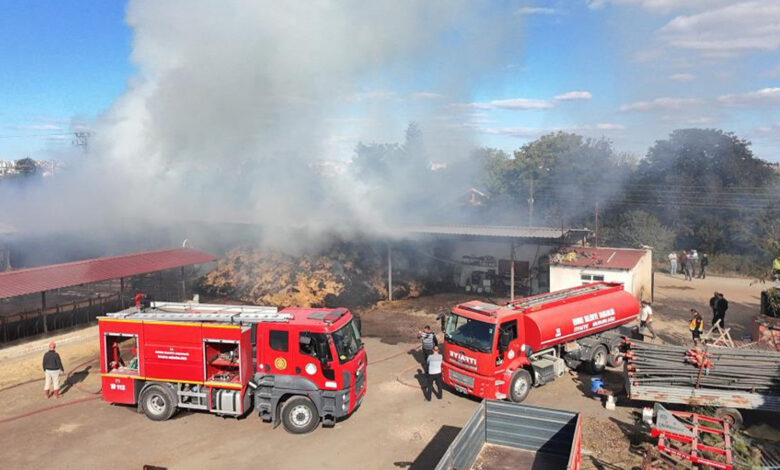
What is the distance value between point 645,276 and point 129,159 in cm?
2664

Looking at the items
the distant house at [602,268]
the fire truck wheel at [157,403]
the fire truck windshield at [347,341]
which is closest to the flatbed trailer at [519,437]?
the fire truck windshield at [347,341]

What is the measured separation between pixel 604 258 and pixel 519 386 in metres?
11.8

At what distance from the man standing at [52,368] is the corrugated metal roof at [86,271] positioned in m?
3.73

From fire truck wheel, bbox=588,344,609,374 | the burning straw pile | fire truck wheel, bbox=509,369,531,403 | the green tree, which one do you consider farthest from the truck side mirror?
the green tree

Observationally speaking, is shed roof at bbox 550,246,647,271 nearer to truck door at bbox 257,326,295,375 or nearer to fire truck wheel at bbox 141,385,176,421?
truck door at bbox 257,326,295,375

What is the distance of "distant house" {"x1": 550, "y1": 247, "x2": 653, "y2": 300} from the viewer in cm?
2053

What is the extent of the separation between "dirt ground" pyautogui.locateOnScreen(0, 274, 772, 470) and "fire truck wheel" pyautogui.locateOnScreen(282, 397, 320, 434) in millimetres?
190

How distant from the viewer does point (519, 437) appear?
870 cm

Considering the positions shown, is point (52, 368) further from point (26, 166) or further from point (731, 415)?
point (26, 166)

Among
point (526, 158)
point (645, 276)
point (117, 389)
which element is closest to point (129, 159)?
point (117, 389)

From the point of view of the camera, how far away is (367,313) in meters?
21.7

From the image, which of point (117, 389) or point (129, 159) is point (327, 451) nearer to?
point (117, 389)

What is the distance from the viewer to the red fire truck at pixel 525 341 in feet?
38.5

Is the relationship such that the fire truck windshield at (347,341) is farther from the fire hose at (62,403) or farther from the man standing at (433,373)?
the fire hose at (62,403)
